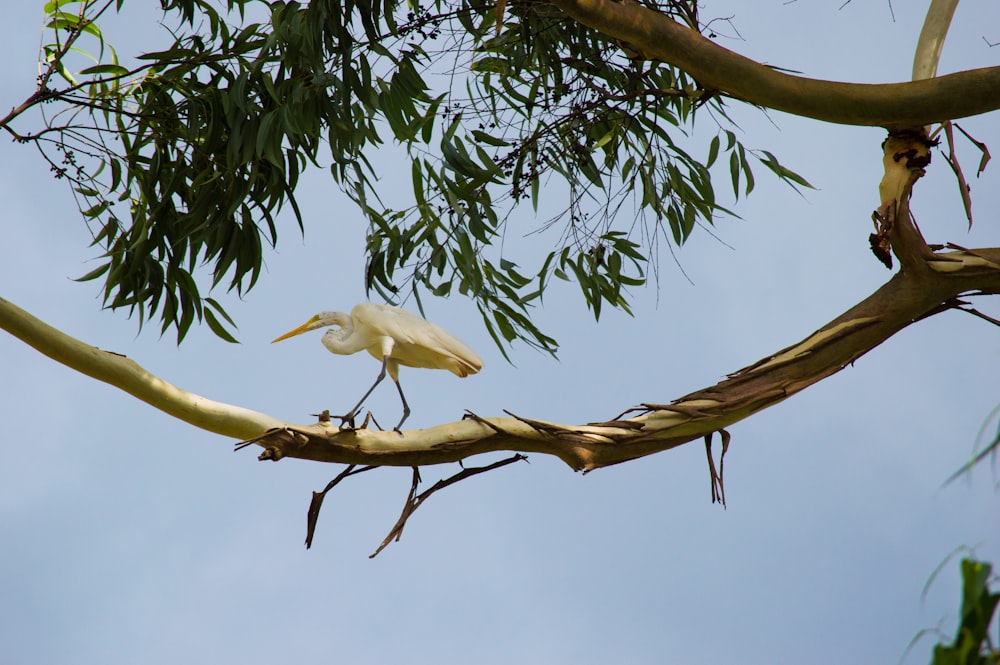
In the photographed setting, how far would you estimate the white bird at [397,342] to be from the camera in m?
2.44

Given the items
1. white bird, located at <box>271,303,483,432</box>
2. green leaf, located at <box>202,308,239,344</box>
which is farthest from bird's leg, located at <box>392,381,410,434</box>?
green leaf, located at <box>202,308,239,344</box>

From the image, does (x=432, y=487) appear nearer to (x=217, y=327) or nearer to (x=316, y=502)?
(x=316, y=502)

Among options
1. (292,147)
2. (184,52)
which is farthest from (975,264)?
(184,52)

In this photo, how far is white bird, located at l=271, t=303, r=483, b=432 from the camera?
244 centimetres

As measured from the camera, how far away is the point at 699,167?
10.4 feet

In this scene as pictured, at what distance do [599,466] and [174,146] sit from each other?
1.75m

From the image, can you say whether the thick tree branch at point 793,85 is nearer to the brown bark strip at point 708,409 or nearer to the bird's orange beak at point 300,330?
the brown bark strip at point 708,409

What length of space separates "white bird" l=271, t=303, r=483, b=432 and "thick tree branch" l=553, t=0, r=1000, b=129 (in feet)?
2.54

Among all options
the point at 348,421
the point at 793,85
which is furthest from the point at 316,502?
the point at 793,85

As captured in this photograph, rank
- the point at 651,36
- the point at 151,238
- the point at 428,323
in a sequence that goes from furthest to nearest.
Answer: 1. the point at 151,238
2. the point at 428,323
3. the point at 651,36

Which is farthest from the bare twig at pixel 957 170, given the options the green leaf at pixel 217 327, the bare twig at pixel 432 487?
the green leaf at pixel 217 327

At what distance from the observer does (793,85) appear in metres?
2.06

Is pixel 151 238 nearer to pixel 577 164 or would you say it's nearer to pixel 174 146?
pixel 174 146

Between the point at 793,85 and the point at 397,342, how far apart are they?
1.04m
